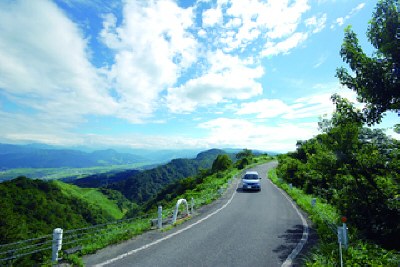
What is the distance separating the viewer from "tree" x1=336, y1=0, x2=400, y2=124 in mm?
6332

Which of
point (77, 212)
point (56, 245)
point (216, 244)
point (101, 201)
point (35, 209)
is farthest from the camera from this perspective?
point (101, 201)

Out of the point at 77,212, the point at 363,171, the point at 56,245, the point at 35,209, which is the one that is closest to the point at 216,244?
the point at 56,245

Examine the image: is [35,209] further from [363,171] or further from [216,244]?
[363,171]

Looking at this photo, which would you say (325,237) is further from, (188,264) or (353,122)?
(188,264)

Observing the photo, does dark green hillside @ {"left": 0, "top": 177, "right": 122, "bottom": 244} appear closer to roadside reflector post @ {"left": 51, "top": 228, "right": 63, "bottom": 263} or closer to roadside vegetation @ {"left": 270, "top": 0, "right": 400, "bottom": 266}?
roadside reflector post @ {"left": 51, "top": 228, "right": 63, "bottom": 263}

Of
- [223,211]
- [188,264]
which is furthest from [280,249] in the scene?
[223,211]

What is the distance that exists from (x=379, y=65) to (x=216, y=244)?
7.93m

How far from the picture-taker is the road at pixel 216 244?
6.61 meters

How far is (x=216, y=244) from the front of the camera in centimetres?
802

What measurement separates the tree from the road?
18.4 feet

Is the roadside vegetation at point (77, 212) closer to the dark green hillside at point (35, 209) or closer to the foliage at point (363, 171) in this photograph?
the dark green hillside at point (35, 209)

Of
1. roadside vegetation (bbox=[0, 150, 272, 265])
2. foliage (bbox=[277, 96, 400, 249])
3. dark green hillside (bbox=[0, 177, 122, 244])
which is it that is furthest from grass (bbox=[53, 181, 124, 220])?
foliage (bbox=[277, 96, 400, 249])

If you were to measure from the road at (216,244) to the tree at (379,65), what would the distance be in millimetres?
5604

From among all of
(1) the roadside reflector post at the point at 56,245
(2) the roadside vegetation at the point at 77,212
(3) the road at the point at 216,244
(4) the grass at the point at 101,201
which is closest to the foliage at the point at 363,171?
(3) the road at the point at 216,244
